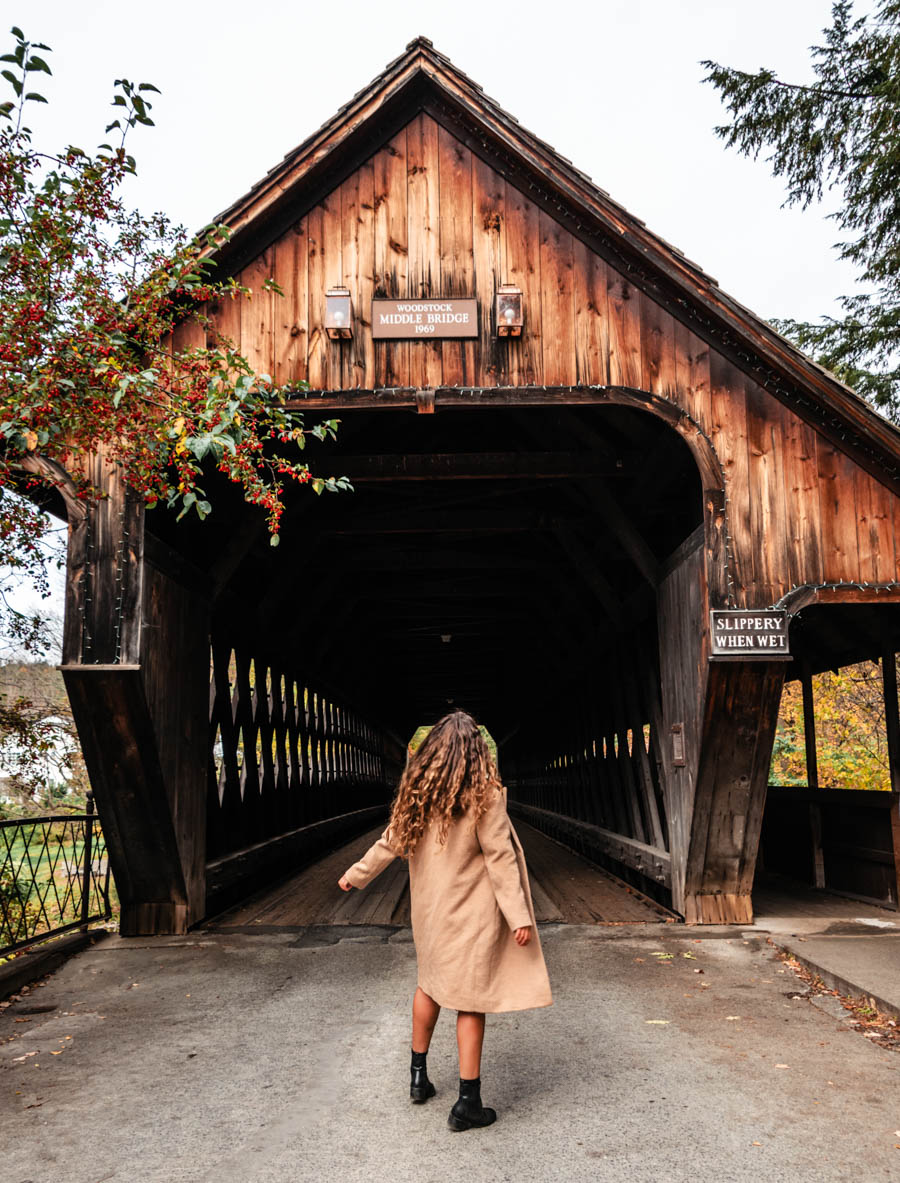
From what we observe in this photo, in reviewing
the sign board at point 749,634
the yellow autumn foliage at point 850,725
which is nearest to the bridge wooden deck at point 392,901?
the sign board at point 749,634

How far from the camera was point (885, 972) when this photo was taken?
17.2 feet

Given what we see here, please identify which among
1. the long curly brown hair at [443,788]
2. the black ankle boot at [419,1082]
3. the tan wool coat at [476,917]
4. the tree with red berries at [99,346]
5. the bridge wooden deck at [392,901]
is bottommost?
the bridge wooden deck at [392,901]

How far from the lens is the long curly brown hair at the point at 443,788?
11.7ft

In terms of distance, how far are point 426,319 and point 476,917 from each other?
4206mm

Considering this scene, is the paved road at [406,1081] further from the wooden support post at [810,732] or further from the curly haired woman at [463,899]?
the wooden support post at [810,732]

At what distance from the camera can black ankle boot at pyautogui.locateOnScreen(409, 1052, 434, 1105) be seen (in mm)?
3631

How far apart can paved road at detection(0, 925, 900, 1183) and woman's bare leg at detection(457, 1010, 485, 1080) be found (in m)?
0.19

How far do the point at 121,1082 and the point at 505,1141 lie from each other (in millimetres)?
1738

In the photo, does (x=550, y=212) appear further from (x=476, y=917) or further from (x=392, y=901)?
(x=392, y=901)

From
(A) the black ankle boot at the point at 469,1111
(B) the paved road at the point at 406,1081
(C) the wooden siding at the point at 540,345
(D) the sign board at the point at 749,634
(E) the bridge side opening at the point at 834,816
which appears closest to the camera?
(B) the paved road at the point at 406,1081

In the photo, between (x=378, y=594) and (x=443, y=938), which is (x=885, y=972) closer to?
(x=443, y=938)

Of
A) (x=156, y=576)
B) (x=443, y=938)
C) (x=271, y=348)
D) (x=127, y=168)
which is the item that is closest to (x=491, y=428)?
(x=271, y=348)

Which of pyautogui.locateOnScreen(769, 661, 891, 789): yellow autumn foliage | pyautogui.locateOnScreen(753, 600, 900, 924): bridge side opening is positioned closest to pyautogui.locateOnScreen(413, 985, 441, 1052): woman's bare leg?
pyautogui.locateOnScreen(753, 600, 900, 924): bridge side opening

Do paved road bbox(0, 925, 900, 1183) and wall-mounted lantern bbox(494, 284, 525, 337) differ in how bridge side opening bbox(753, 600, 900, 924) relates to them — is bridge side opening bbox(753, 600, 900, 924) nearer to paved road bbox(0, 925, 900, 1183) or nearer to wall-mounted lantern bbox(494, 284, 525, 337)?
paved road bbox(0, 925, 900, 1183)
